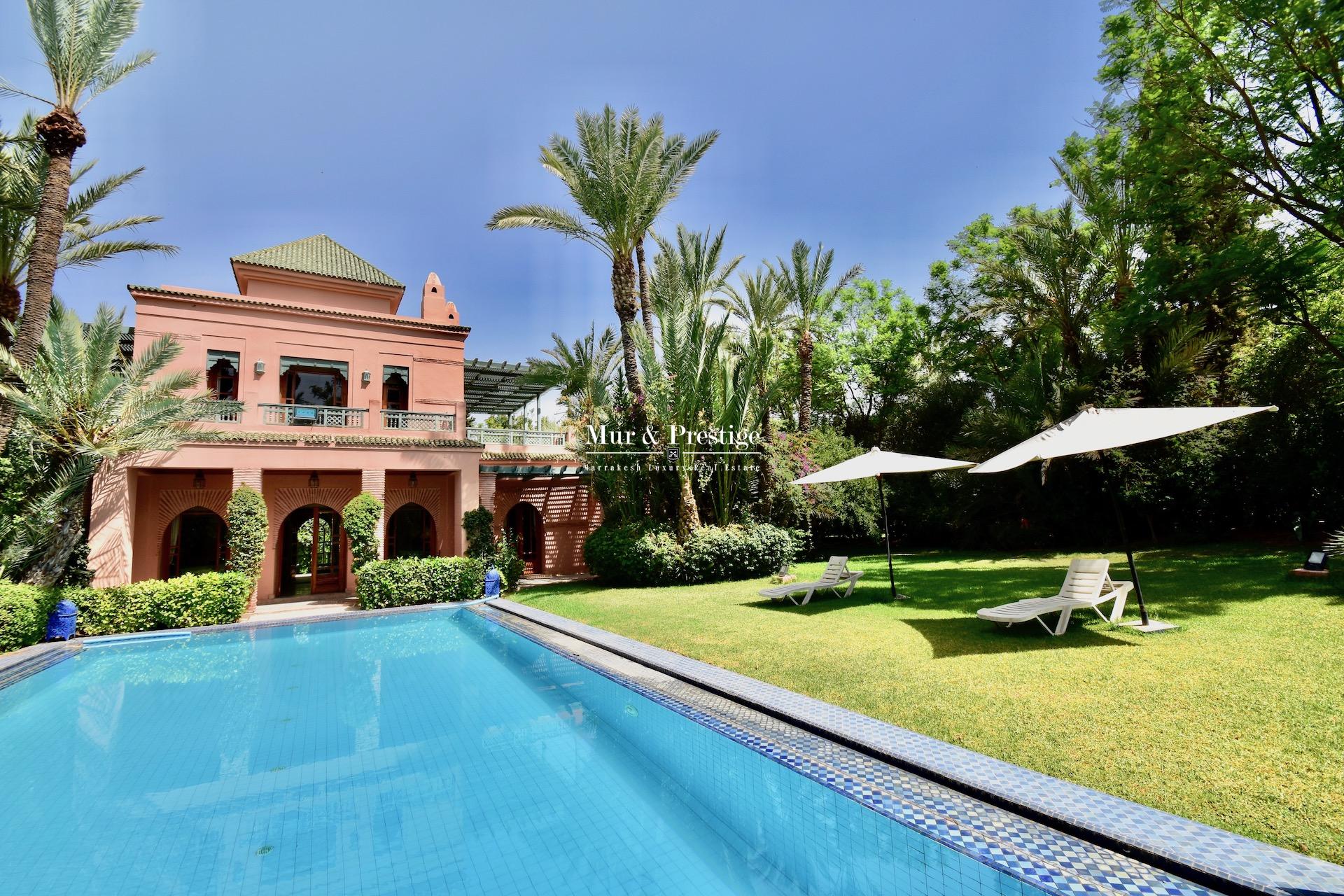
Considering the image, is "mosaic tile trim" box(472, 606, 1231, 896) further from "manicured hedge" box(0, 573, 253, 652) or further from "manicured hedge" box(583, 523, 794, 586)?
"manicured hedge" box(0, 573, 253, 652)

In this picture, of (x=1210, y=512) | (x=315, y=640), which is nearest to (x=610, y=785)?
(x=315, y=640)

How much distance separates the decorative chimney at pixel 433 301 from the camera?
64.7 ft

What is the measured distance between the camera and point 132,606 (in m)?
11.9

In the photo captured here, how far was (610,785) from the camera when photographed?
505 cm

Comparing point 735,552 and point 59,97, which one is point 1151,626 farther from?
point 59,97

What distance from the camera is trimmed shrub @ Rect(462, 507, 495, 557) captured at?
1614 cm

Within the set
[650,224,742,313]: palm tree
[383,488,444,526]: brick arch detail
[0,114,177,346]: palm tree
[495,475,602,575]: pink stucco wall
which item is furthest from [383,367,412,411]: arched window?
[650,224,742,313]: palm tree

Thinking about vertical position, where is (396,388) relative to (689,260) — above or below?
below

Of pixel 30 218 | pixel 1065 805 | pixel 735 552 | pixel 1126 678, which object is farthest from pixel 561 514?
pixel 1065 805

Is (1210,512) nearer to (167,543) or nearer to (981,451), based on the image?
(981,451)

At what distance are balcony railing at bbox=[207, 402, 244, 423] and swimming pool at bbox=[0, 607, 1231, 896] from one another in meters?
7.58

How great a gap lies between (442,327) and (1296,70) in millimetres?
19780

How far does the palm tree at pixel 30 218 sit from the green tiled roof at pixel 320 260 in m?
3.33

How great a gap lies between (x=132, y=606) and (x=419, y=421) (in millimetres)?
7652
